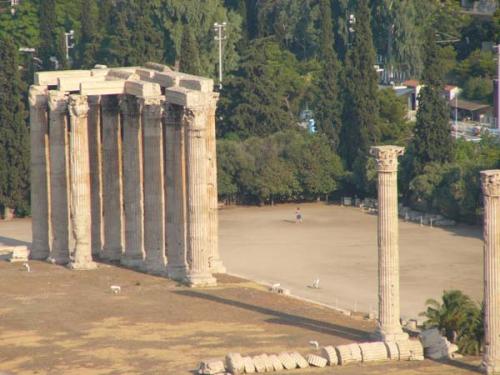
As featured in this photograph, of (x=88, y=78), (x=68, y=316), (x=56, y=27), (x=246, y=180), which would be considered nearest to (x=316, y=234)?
(x=246, y=180)

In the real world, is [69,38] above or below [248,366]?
above

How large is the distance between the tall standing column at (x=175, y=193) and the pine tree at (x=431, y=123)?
1212 inches

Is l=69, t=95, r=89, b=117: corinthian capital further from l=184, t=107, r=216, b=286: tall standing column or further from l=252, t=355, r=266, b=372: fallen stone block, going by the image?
l=252, t=355, r=266, b=372: fallen stone block

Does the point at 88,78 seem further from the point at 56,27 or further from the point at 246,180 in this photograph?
the point at 56,27

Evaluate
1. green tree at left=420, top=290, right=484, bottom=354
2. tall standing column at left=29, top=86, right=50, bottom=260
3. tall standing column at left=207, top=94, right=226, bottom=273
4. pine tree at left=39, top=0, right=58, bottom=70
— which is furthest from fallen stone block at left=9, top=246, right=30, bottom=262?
pine tree at left=39, top=0, right=58, bottom=70

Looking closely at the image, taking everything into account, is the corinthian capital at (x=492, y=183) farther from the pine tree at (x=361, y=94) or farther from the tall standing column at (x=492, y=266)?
the pine tree at (x=361, y=94)

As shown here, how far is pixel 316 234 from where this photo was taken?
118750 mm

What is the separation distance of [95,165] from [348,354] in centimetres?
2592

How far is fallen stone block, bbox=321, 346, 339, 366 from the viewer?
77062 millimetres

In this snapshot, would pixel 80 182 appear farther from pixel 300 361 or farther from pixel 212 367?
pixel 212 367

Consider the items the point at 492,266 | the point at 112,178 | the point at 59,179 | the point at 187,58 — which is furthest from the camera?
the point at 187,58

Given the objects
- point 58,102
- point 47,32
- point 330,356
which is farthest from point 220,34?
point 330,356

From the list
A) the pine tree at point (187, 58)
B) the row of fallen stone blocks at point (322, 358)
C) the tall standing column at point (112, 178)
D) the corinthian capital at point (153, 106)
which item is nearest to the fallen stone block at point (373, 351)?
the row of fallen stone blocks at point (322, 358)

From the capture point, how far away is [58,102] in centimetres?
9875
